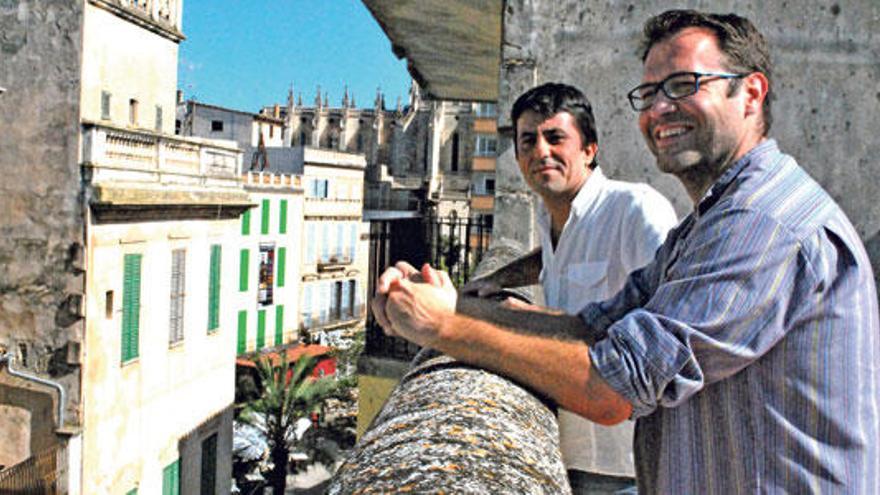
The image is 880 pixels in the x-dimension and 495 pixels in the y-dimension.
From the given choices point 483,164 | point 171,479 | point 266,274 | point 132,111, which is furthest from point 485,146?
point 171,479

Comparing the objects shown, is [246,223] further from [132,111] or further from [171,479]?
[171,479]

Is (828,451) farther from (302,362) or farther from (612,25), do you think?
(302,362)

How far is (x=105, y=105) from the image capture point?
47.4 ft

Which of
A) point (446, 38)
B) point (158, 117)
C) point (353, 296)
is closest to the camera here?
point (446, 38)

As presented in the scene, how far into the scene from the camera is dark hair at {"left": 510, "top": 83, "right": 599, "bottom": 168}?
306 centimetres

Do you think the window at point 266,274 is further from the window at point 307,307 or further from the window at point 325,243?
the window at point 325,243

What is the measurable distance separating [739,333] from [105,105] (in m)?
14.8

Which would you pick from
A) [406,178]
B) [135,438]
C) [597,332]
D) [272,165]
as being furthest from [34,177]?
[406,178]

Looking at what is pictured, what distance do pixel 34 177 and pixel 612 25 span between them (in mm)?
11445

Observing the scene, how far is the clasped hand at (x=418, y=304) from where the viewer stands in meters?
1.89

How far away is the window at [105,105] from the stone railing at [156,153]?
1.00m

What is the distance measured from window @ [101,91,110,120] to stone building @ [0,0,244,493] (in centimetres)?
4

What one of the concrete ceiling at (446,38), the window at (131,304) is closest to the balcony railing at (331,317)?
the window at (131,304)

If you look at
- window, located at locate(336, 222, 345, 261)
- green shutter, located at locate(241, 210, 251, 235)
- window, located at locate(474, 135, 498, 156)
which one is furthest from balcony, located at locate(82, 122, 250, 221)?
window, located at locate(474, 135, 498, 156)
